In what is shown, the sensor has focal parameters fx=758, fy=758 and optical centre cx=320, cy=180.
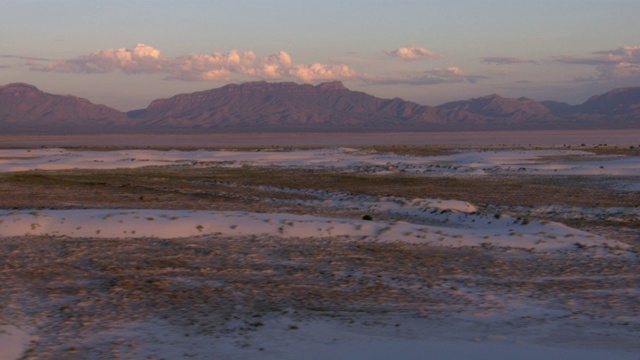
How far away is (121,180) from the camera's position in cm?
3164

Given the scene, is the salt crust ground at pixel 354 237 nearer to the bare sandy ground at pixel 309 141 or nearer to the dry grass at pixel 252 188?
the dry grass at pixel 252 188

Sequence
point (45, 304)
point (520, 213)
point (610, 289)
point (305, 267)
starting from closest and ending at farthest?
1. point (45, 304)
2. point (610, 289)
3. point (305, 267)
4. point (520, 213)

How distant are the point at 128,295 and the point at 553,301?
231 inches

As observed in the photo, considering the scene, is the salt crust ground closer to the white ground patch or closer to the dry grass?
the white ground patch

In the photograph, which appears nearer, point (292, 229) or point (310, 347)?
point (310, 347)

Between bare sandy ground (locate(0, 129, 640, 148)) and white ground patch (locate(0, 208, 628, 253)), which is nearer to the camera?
white ground patch (locate(0, 208, 628, 253))

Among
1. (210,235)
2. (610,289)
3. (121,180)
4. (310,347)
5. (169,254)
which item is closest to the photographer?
(310,347)

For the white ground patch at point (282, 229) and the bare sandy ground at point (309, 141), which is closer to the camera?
the white ground patch at point (282, 229)

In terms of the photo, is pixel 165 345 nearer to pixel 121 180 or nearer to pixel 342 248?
pixel 342 248

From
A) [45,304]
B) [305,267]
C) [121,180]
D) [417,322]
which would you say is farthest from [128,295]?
[121,180]

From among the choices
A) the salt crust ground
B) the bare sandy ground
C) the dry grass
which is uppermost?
the salt crust ground

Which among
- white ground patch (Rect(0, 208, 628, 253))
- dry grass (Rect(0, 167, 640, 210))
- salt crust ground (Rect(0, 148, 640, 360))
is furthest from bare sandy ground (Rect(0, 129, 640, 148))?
white ground patch (Rect(0, 208, 628, 253))

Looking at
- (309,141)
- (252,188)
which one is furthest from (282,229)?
(309,141)

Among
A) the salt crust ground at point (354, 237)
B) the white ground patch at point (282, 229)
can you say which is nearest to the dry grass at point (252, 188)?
the salt crust ground at point (354, 237)
